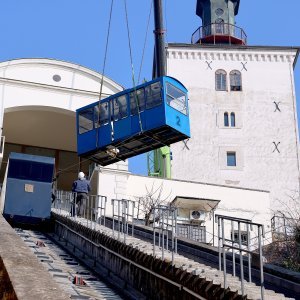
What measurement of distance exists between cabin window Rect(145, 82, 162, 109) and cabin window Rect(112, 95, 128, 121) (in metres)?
1.06

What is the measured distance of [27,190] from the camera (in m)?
17.5

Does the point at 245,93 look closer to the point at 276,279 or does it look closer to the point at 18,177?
the point at 18,177

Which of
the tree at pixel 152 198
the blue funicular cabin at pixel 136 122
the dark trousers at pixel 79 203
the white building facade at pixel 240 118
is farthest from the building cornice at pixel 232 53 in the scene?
the dark trousers at pixel 79 203

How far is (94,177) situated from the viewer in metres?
25.8

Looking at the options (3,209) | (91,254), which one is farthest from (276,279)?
(3,209)

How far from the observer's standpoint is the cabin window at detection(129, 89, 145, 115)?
63.1ft

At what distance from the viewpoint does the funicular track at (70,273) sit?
8.86 meters

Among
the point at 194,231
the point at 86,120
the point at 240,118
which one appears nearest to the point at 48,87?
the point at 86,120

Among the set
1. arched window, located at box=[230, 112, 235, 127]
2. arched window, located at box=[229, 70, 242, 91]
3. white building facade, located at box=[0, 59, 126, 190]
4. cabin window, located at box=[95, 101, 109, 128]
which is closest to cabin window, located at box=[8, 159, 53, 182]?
cabin window, located at box=[95, 101, 109, 128]

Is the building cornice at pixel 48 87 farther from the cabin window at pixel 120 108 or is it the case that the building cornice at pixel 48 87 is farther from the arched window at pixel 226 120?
the arched window at pixel 226 120

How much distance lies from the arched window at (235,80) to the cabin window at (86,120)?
20818 millimetres

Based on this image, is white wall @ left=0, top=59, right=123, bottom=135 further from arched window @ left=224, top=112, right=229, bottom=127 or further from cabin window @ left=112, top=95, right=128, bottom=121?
arched window @ left=224, top=112, right=229, bottom=127

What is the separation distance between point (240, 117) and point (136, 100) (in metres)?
21.1

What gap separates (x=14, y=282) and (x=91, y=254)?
7588mm
